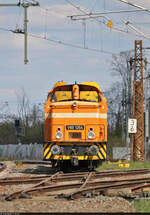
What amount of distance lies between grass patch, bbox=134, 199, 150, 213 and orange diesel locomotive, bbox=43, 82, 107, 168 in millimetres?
7306

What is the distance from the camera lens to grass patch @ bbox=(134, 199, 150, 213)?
316 inches

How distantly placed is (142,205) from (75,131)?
8214 millimetres

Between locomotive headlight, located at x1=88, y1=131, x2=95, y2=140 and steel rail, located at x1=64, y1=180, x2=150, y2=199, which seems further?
locomotive headlight, located at x1=88, y1=131, x2=95, y2=140

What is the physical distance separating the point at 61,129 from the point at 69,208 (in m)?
8.20

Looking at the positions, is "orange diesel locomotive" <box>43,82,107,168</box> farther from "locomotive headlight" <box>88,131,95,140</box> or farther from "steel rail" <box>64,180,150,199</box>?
"steel rail" <box>64,180,150,199</box>

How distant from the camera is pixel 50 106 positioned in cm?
1666

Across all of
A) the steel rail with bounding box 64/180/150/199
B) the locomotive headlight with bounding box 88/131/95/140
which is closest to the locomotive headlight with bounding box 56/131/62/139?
the locomotive headlight with bounding box 88/131/95/140

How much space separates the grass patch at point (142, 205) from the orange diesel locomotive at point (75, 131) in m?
7.31

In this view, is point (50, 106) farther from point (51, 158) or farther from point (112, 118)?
point (112, 118)

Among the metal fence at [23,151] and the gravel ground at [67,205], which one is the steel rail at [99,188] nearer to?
the gravel ground at [67,205]

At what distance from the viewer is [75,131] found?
16.4 meters

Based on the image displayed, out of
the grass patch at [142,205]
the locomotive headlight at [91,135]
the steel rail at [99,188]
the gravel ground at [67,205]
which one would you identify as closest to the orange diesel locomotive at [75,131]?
the locomotive headlight at [91,135]

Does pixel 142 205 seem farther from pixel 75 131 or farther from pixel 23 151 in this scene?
pixel 23 151

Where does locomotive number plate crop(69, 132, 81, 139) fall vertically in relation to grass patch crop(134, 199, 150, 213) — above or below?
above
